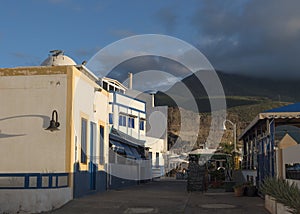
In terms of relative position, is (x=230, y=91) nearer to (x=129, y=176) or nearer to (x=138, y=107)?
(x=138, y=107)

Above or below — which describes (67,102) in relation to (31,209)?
above

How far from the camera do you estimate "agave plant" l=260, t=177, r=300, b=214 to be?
9438 mm

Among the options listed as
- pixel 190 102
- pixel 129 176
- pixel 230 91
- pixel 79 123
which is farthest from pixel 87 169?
pixel 230 91

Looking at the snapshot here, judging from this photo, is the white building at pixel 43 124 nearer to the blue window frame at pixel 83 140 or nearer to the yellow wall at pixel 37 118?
the yellow wall at pixel 37 118

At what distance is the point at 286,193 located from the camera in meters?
10.7

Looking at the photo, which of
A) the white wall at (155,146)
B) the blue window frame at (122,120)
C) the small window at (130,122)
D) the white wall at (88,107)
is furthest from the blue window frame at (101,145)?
the white wall at (155,146)

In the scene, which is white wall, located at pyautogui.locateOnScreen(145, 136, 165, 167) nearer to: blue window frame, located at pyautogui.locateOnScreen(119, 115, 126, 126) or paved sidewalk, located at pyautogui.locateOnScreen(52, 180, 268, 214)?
blue window frame, located at pyautogui.locateOnScreen(119, 115, 126, 126)

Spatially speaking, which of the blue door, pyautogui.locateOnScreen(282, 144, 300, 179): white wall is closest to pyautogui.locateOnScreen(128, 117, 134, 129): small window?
the blue door

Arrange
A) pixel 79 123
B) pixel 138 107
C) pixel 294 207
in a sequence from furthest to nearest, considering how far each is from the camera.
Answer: pixel 138 107 → pixel 79 123 → pixel 294 207

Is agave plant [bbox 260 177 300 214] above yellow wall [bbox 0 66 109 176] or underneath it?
underneath

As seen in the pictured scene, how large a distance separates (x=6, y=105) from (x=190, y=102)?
51143 mm

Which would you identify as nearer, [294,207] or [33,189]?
[294,207]

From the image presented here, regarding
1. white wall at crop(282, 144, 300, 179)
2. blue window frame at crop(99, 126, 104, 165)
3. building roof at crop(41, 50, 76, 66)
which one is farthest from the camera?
blue window frame at crop(99, 126, 104, 165)

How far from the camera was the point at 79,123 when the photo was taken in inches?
725
